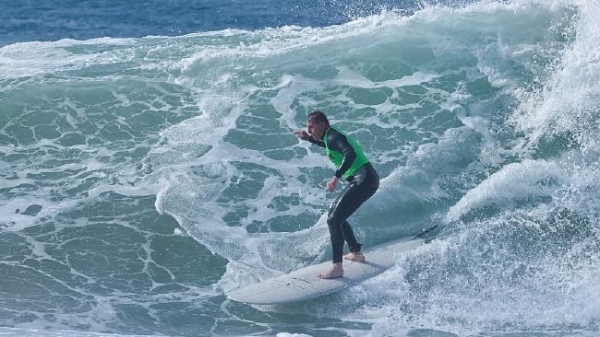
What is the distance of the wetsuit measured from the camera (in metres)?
9.40

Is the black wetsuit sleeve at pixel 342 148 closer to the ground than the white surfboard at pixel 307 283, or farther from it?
farther from it

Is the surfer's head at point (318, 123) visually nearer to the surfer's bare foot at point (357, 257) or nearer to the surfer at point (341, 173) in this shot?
the surfer at point (341, 173)

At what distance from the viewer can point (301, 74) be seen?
14.8 meters

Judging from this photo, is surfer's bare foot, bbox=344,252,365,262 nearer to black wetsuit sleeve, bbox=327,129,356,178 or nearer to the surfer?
the surfer

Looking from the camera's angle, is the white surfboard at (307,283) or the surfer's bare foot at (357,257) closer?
the white surfboard at (307,283)

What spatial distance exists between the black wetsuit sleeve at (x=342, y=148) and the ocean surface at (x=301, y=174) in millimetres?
1290

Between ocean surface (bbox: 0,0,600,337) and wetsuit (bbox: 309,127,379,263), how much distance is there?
639 millimetres

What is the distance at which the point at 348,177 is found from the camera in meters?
9.61

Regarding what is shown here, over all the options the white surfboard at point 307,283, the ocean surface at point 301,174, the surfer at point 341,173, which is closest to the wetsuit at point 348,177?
the surfer at point 341,173

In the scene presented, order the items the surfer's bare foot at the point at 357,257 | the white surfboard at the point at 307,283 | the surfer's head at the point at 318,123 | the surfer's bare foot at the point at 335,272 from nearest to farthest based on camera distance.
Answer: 1. the white surfboard at the point at 307,283
2. the surfer's head at the point at 318,123
3. the surfer's bare foot at the point at 335,272
4. the surfer's bare foot at the point at 357,257

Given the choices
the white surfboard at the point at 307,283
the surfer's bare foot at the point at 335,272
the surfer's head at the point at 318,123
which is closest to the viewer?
the white surfboard at the point at 307,283

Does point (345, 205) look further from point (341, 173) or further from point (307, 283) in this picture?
point (307, 283)

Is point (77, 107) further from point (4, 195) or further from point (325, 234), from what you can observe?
point (325, 234)

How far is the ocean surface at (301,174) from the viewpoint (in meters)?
9.36
